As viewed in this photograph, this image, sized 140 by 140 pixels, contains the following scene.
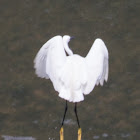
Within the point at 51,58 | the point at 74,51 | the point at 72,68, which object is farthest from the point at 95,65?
the point at 74,51

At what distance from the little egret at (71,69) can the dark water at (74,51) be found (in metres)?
0.50

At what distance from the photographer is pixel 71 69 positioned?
622 centimetres

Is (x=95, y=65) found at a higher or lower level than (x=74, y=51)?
lower

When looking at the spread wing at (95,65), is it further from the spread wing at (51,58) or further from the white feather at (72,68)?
the spread wing at (51,58)

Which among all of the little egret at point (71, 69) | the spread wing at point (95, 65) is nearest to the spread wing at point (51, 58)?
the little egret at point (71, 69)

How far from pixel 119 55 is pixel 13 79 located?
1578 millimetres

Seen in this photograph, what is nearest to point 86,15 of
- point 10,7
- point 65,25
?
point 65,25

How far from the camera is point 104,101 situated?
752 cm

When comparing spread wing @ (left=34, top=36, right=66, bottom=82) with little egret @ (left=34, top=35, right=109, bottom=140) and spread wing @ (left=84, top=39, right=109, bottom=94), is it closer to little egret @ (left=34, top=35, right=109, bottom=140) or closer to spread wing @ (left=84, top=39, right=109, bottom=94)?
little egret @ (left=34, top=35, right=109, bottom=140)

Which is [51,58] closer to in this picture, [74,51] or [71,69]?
[71,69]

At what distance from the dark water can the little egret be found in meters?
0.50

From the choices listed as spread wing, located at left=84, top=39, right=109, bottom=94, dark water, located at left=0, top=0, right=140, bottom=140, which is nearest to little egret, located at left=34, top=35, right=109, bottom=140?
spread wing, located at left=84, top=39, right=109, bottom=94

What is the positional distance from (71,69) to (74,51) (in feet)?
8.13

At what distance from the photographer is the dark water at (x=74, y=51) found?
23.4 feet
